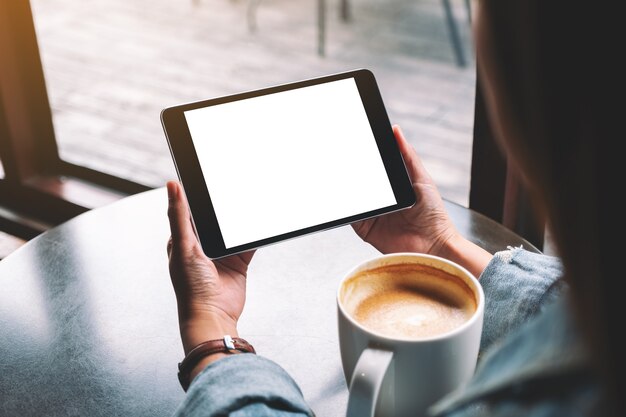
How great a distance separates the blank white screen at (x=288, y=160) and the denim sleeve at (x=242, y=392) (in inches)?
6.5

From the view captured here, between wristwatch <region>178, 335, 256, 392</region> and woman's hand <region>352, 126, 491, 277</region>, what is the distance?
9.6 inches

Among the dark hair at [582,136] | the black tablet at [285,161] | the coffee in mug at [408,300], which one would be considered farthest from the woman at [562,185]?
the black tablet at [285,161]

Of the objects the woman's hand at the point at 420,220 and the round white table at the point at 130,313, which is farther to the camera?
the woman's hand at the point at 420,220

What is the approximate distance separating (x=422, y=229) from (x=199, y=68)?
1.86 meters

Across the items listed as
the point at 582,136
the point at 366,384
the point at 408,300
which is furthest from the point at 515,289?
the point at 582,136

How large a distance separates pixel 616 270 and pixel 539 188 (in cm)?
6

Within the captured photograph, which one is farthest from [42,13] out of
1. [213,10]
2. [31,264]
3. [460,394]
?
[460,394]

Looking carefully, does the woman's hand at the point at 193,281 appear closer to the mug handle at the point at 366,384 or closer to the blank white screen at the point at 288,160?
the blank white screen at the point at 288,160

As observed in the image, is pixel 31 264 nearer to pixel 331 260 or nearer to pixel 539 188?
pixel 331 260

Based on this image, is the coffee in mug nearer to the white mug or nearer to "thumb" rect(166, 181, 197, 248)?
the white mug

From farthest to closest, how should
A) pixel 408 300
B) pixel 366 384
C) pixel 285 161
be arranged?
1. pixel 285 161
2. pixel 408 300
3. pixel 366 384

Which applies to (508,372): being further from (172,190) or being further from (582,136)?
(172,190)

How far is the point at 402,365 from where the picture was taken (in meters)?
0.51

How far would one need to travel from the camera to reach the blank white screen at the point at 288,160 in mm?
710
